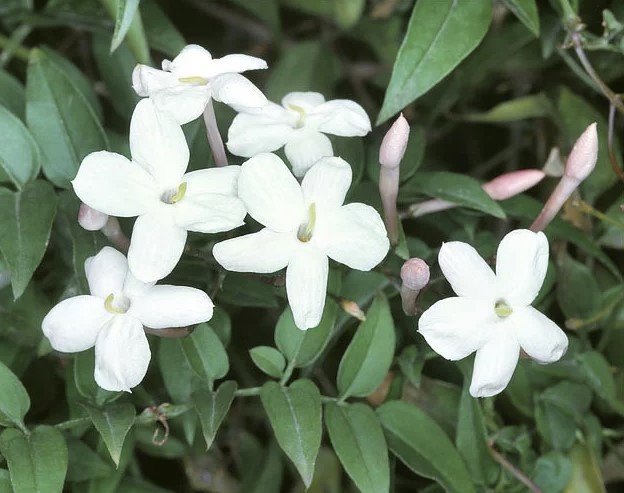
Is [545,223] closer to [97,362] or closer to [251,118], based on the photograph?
[251,118]

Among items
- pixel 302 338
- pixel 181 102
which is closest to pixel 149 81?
pixel 181 102

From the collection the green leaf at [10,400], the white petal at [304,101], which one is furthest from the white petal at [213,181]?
the green leaf at [10,400]

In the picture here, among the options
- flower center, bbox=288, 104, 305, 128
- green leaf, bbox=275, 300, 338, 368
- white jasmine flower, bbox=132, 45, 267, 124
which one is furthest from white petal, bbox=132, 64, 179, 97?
green leaf, bbox=275, 300, 338, 368

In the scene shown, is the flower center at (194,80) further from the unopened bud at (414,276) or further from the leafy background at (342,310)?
the unopened bud at (414,276)

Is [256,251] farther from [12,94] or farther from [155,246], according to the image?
[12,94]

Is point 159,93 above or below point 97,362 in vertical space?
above

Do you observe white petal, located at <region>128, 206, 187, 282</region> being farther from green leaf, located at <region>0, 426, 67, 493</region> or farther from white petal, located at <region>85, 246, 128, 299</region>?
green leaf, located at <region>0, 426, 67, 493</region>

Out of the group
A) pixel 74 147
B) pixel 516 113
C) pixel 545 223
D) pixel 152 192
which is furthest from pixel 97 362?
pixel 516 113
